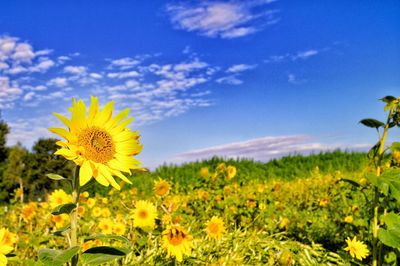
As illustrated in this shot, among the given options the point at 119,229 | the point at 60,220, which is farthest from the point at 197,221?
the point at 60,220

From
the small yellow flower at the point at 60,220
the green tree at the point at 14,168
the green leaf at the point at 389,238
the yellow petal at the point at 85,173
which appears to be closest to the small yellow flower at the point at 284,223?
the green leaf at the point at 389,238

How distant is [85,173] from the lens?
6.12ft

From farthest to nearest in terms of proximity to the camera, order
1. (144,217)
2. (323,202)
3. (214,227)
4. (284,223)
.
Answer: (323,202)
(284,223)
(214,227)
(144,217)

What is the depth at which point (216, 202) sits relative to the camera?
201 inches

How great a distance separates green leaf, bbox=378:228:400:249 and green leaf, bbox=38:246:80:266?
6.75ft

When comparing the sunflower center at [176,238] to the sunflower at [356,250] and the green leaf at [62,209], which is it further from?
the sunflower at [356,250]

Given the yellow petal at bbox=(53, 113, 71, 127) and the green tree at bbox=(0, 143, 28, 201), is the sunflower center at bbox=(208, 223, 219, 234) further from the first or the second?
the green tree at bbox=(0, 143, 28, 201)

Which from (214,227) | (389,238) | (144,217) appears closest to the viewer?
(389,238)

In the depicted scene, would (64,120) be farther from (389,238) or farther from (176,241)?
(389,238)

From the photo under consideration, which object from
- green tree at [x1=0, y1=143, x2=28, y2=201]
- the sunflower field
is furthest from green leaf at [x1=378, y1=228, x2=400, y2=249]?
green tree at [x1=0, y1=143, x2=28, y2=201]

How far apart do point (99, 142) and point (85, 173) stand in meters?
0.21

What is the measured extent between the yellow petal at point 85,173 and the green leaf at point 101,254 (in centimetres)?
30

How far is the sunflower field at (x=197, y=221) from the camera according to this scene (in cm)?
194

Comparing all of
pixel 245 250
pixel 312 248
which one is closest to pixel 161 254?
pixel 245 250
